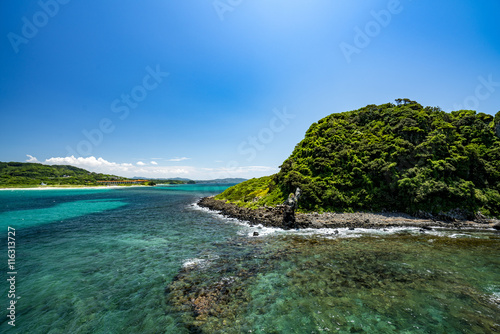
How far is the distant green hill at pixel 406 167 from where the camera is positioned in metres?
36.4

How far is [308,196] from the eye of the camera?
4188 centimetres

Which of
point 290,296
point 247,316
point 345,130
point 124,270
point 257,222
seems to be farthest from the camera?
point 345,130

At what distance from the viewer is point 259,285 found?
1501cm

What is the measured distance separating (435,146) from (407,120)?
8.90m

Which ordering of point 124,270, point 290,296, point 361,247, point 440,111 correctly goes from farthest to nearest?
point 440,111 → point 361,247 → point 124,270 → point 290,296

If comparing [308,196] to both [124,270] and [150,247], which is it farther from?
[124,270]

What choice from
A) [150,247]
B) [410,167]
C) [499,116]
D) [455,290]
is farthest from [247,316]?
[499,116]

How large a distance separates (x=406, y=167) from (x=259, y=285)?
43.6m
